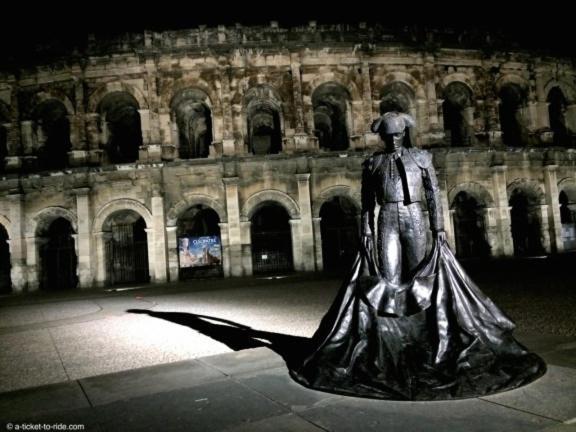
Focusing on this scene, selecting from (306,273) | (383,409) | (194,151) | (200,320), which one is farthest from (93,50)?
(383,409)

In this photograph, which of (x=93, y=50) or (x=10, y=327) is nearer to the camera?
(x=10, y=327)

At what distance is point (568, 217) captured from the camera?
19.4 m

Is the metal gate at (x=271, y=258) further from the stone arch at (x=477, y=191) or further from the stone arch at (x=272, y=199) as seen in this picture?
the stone arch at (x=477, y=191)

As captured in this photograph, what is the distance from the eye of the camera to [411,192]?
12.3 ft

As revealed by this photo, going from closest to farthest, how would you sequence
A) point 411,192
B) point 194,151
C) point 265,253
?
point 411,192 < point 265,253 < point 194,151

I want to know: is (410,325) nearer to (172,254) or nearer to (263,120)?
(172,254)

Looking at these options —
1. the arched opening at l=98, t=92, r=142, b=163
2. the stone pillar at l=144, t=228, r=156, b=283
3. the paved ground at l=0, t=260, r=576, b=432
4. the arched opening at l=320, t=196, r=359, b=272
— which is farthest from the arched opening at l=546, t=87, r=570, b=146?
the arched opening at l=98, t=92, r=142, b=163

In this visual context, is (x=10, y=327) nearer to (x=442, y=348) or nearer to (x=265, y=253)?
(x=442, y=348)

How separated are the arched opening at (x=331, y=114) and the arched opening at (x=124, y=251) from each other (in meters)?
8.92

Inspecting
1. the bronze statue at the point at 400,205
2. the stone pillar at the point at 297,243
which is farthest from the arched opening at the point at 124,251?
the bronze statue at the point at 400,205

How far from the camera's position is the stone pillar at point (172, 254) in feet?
51.7

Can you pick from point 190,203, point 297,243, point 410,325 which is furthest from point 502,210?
point 410,325

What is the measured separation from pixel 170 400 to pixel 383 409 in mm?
1604

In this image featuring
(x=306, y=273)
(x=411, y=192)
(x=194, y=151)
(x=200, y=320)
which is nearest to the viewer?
(x=411, y=192)
